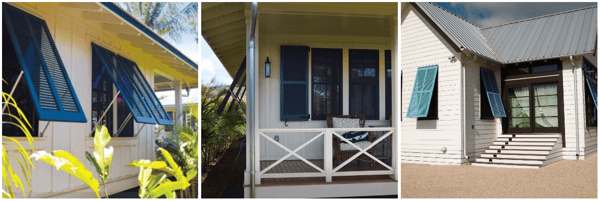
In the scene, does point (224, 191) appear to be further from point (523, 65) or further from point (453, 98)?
point (523, 65)

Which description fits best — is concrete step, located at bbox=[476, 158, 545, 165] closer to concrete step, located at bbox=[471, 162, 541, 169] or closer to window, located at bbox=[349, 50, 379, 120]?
concrete step, located at bbox=[471, 162, 541, 169]

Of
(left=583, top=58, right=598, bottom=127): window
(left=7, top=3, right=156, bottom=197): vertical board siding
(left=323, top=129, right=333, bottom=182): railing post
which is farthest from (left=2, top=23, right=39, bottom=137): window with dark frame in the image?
(left=583, top=58, right=598, bottom=127): window

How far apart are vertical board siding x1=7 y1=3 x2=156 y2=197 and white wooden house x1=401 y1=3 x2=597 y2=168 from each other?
4.74 meters

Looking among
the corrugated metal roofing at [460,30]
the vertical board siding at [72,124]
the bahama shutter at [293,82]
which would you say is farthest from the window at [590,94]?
the vertical board siding at [72,124]

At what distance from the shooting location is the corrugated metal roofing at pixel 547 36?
680 cm

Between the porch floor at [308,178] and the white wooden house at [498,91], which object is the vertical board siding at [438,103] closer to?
the white wooden house at [498,91]

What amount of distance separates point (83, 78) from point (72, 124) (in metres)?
0.47

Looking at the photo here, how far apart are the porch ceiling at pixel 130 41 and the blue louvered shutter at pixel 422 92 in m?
3.72

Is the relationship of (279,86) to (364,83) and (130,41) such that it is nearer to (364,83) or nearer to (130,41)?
(364,83)

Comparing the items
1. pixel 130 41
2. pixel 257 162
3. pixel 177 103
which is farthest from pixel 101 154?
pixel 177 103

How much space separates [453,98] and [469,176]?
61.6 inches

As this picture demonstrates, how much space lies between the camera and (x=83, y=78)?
12.3 feet

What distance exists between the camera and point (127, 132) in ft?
14.3

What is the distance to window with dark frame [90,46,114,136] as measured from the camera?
12.7 feet
